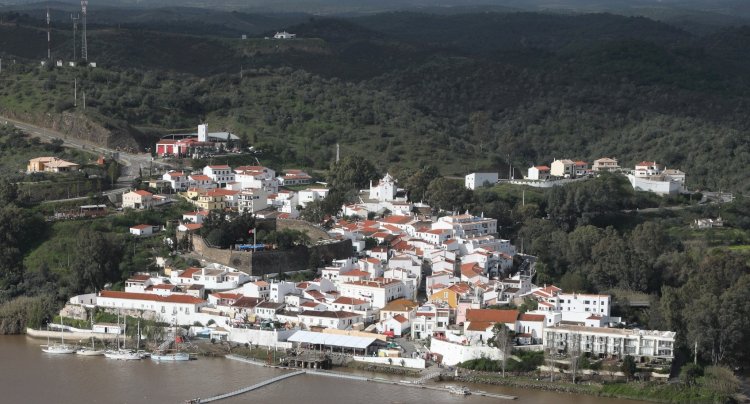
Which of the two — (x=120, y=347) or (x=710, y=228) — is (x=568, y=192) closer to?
(x=710, y=228)

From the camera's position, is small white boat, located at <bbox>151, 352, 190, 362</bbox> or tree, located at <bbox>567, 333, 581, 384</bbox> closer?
tree, located at <bbox>567, 333, 581, 384</bbox>

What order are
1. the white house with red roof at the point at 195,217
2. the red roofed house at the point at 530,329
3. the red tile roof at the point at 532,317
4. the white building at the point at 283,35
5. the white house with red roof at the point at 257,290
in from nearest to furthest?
the red roofed house at the point at 530,329, the red tile roof at the point at 532,317, the white house with red roof at the point at 257,290, the white house with red roof at the point at 195,217, the white building at the point at 283,35

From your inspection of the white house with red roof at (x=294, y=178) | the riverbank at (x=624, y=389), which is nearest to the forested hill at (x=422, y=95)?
the white house with red roof at (x=294, y=178)

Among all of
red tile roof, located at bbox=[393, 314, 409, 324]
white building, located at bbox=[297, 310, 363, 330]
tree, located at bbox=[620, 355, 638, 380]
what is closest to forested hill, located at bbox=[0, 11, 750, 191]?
white building, located at bbox=[297, 310, 363, 330]

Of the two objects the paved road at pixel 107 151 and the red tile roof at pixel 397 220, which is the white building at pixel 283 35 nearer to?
the paved road at pixel 107 151

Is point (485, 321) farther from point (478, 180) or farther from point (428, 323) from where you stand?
point (478, 180)

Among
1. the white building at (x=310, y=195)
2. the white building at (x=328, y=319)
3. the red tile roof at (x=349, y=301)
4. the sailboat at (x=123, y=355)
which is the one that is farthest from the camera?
the white building at (x=310, y=195)

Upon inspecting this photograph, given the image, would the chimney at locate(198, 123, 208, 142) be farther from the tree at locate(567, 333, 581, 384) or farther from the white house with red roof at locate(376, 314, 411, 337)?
the tree at locate(567, 333, 581, 384)

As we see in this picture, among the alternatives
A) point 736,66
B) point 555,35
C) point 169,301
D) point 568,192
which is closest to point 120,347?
point 169,301
